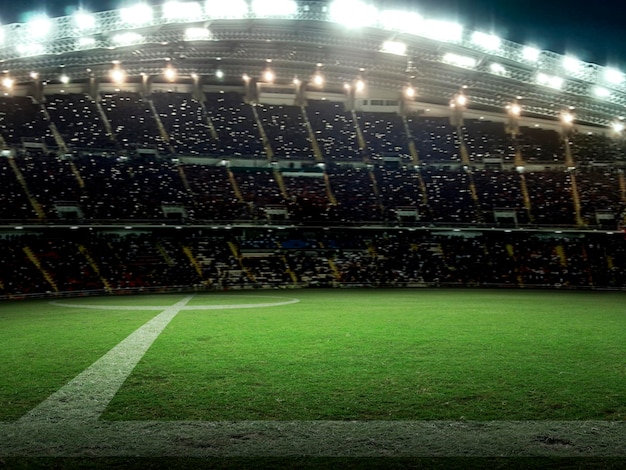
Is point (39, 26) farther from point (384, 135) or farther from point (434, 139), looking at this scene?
point (434, 139)

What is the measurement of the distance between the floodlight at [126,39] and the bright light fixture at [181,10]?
2.98 m

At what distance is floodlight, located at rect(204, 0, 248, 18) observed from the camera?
35.1 m

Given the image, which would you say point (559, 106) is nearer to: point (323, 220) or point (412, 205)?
point (412, 205)

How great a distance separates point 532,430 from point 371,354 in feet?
20.5

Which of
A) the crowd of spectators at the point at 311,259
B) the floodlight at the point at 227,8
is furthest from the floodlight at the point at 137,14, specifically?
the crowd of spectators at the point at 311,259

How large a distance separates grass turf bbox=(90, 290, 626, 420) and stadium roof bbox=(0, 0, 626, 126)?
2232 centimetres

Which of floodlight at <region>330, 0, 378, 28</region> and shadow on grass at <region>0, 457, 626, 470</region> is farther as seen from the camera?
floodlight at <region>330, 0, 378, 28</region>

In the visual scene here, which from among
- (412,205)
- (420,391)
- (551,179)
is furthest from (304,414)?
(551,179)

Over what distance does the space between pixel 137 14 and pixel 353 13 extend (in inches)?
533

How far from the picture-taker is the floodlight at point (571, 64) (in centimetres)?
4028

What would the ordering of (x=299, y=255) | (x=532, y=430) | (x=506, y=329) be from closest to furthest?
(x=532, y=430), (x=506, y=329), (x=299, y=255)

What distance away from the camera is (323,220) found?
157 feet

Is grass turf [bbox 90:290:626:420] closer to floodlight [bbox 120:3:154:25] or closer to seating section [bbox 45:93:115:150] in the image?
floodlight [bbox 120:3:154:25]

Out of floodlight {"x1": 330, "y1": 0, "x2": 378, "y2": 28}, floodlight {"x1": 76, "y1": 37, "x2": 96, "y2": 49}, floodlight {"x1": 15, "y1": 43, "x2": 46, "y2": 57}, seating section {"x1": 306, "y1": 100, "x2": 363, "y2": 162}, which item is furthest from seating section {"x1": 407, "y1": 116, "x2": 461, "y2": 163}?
floodlight {"x1": 15, "y1": 43, "x2": 46, "y2": 57}
